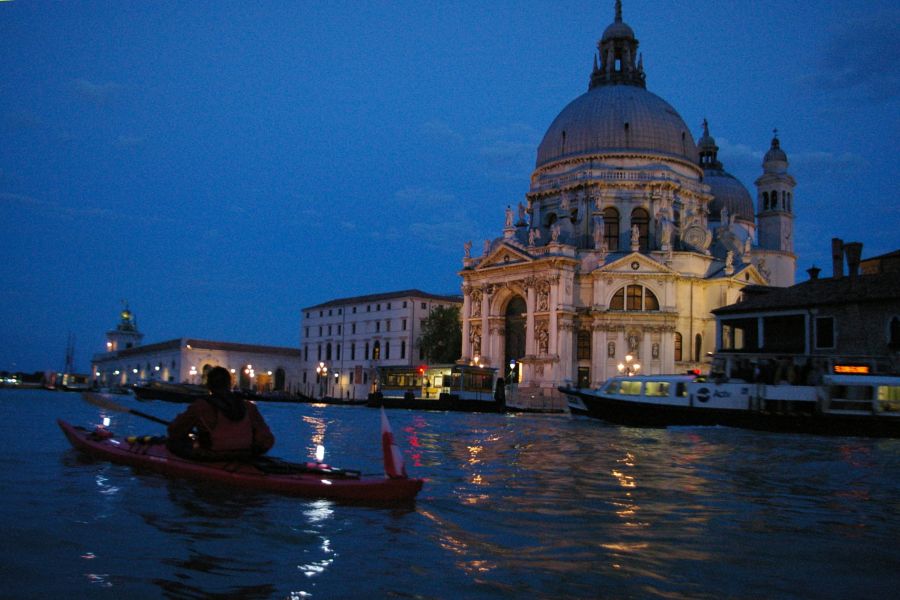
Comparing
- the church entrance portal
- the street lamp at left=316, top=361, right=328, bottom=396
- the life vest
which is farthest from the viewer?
the street lamp at left=316, top=361, right=328, bottom=396

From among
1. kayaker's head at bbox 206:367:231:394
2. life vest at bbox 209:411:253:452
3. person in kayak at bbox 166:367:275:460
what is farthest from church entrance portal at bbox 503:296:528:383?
kayaker's head at bbox 206:367:231:394

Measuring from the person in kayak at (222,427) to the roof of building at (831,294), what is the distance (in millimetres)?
28883

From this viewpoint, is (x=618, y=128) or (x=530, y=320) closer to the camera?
(x=530, y=320)

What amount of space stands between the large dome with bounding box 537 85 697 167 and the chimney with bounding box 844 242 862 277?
2775cm

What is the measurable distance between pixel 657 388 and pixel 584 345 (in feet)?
94.2

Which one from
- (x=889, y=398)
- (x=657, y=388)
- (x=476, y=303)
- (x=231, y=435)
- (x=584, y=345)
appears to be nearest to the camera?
(x=231, y=435)

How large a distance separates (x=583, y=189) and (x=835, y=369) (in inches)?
1440

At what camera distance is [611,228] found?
6481cm

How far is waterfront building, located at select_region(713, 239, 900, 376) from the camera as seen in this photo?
104 ft

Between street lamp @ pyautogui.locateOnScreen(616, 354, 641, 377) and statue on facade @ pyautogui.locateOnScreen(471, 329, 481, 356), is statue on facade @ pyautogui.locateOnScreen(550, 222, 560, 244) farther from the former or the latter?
street lamp @ pyautogui.locateOnScreen(616, 354, 641, 377)

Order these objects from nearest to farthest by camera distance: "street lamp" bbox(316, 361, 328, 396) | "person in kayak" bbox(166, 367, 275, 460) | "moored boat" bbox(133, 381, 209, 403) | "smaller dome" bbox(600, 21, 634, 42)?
"person in kayak" bbox(166, 367, 275, 460), "moored boat" bbox(133, 381, 209, 403), "smaller dome" bbox(600, 21, 634, 42), "street lamp" bbox(316, 361, 328, 396)

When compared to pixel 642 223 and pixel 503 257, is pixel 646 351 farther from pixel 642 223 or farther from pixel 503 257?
pixel 503 257

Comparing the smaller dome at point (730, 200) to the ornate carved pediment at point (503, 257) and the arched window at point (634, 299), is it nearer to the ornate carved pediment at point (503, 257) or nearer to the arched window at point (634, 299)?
the arched window at point (634, 299)

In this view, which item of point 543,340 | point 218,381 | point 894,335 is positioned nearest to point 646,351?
point 543,340
